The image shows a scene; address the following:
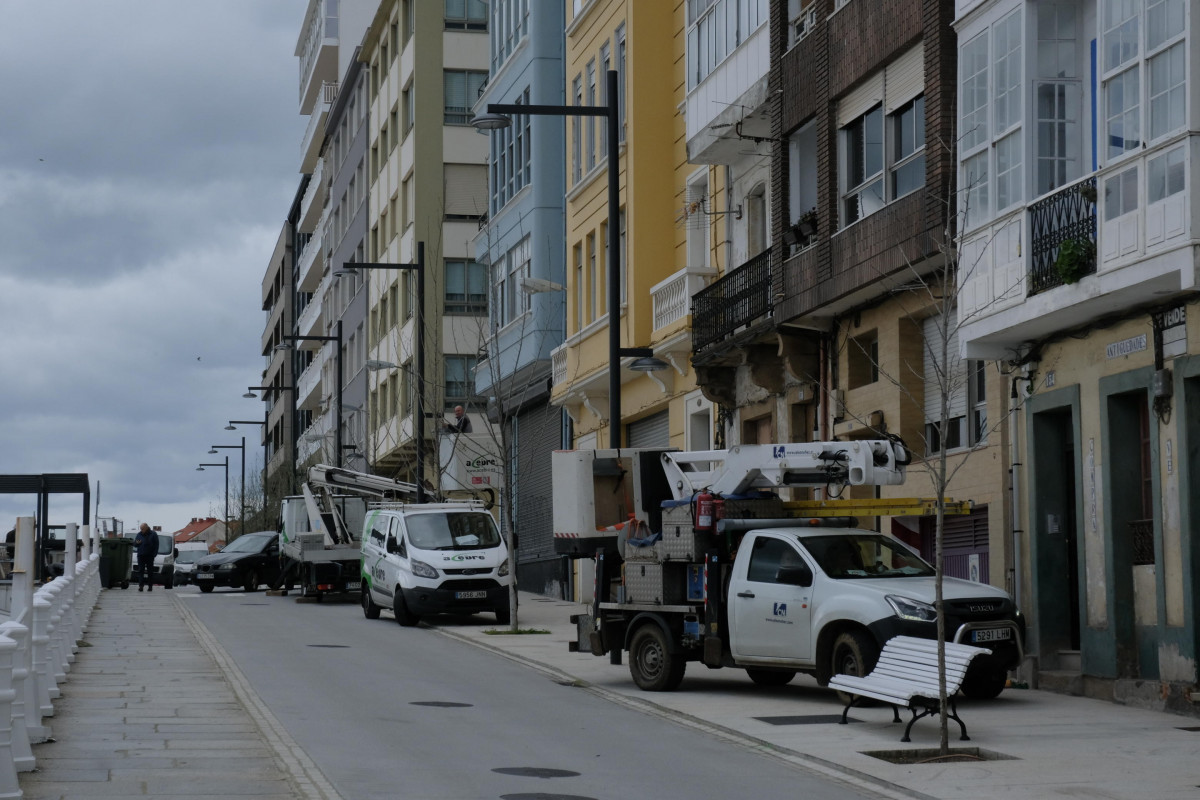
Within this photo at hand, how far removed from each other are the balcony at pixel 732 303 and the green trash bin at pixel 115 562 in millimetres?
24433

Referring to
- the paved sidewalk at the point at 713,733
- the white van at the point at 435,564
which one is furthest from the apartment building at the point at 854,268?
the white van at the point at 435,564

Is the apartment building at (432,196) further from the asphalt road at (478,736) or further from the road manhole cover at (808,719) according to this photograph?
the road manhole cover at (808,719)

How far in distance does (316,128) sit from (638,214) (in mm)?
53655

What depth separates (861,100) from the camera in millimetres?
23891

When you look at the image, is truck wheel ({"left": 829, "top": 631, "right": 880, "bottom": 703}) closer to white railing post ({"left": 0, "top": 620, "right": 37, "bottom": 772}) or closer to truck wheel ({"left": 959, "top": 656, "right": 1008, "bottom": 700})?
truck wheel ({"left": 959, "top": 656, "right": 1008, "bottom": 700})

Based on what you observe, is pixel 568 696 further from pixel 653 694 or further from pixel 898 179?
pixel 898 179

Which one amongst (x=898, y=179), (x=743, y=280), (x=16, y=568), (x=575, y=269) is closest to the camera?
(x=16, y=568)

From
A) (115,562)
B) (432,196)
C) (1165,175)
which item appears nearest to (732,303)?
(1165,175)

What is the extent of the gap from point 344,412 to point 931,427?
51580 millimetres

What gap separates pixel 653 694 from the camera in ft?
60.0

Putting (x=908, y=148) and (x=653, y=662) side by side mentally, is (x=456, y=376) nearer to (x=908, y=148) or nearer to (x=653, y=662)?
(x=908, y=148)

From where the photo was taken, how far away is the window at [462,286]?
55.0 meters

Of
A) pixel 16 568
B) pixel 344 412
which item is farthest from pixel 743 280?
pixel 344 412

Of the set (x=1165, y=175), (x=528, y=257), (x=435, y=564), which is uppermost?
(x=528, y=257)
